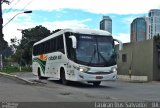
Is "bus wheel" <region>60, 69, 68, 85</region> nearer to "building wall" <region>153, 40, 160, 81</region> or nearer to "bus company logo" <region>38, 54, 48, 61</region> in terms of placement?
"bus company logo" <region>38, 54, 48, 61</region>

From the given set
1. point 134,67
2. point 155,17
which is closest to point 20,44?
point 155,17

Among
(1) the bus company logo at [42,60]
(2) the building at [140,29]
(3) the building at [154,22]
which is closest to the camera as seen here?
(1) the bus company logo at [42,60]

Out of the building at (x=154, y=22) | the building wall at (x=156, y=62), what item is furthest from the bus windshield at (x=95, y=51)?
the building at (x=154, y=22)

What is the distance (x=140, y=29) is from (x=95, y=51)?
113 ft

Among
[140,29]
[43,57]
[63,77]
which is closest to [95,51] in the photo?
[63,77]

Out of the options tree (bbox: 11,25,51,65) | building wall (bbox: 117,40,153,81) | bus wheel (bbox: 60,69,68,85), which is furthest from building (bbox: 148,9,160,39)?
tree (bbox: 11,25,51,65)

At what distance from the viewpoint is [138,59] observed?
43594 mm

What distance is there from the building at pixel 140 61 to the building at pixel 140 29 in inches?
324

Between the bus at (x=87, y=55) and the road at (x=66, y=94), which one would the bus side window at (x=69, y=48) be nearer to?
Answer: the bus at (x=87, y=55)

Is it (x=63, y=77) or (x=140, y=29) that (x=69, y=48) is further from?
(x=140, y=29)

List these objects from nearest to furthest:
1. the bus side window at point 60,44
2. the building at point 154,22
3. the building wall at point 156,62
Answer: the bus side window at point 60,44 < the building wall at point 156,62 < the building at point 154,22

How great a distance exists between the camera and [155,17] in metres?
58.2

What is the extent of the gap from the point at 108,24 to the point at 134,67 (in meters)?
6.14

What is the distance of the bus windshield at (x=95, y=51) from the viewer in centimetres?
2372
